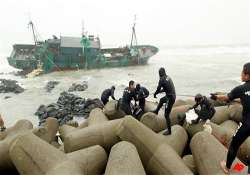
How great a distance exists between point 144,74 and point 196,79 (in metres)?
8.96

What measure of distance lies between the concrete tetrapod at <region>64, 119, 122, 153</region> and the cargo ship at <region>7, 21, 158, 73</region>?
3810 cm

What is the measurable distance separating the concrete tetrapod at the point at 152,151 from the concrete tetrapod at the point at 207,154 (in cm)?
34

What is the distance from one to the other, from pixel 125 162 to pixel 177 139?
7.34ft

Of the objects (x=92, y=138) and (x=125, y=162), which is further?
(x=92, y=138)

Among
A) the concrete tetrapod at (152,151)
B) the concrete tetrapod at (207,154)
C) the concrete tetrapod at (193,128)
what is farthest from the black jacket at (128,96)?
the concrete tetrapod at (207,154)

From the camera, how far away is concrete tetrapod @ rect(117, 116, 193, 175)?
222 inches

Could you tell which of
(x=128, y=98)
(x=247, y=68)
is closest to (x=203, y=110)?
(x=128, y=98)

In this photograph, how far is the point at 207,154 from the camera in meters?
6.00

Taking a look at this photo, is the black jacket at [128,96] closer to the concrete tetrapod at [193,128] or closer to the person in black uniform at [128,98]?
the person in black uniform at [128,98]

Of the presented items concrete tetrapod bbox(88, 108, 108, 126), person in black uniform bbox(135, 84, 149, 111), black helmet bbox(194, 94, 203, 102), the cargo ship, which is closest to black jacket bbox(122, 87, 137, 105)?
person in black uniform bbox(135, 84, 149, 111)

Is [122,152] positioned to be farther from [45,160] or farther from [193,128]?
[193,128]

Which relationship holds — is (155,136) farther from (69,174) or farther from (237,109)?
(237,109)

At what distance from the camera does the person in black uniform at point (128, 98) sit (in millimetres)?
10359

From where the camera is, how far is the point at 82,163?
5742 millimetres
